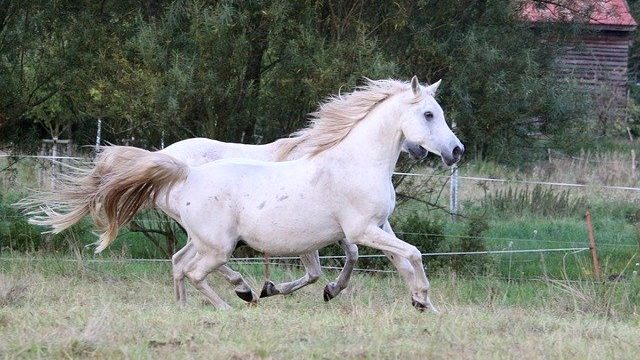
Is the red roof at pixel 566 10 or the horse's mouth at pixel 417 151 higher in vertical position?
the red roof at pixel 566 10

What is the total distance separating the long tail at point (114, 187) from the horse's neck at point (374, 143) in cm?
126

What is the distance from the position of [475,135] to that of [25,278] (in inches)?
237

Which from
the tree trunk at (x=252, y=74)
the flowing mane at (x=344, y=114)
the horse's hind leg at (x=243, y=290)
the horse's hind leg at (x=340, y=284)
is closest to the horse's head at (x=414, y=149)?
the flowing mane at (x=344, y=114)

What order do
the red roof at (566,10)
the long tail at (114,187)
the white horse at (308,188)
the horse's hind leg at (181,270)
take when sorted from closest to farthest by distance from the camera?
the white horse at (308,188) < the long tail at (114,187) < the horse's hind leg at (181,270) < the red roof at (566,10)

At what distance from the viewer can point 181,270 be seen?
9.59 m

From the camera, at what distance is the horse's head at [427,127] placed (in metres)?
9.20

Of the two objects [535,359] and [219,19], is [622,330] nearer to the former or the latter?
[535,359]

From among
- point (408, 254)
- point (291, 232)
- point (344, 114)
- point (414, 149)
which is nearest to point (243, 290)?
point (291, 232)

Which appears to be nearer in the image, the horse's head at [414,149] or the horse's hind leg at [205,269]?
the horse's hind leg at [205,269]

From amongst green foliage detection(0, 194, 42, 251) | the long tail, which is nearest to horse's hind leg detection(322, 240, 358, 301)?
the long tail

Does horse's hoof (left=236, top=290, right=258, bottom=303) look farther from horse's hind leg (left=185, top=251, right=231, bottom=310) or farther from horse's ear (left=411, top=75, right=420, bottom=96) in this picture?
horse's ear (left=411, top=75, right=420, bottom=96)

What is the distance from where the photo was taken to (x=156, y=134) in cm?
1453

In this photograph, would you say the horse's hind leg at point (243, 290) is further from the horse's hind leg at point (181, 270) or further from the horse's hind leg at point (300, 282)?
the horse's hind leg at point (181, 270)

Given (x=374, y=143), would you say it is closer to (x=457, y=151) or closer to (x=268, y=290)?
(x=457, y=151)
